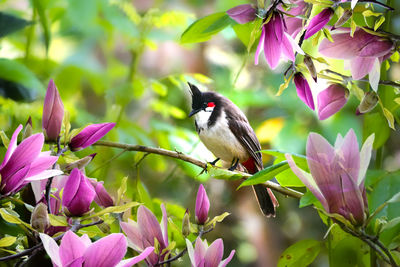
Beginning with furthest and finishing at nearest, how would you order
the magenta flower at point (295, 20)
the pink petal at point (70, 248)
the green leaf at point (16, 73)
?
the green leaf at point (16, 73), the magenta flower at point (295, 20), the pink petal at point (70, 248)

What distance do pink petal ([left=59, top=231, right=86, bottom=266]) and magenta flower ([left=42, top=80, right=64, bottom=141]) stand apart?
0.08 m

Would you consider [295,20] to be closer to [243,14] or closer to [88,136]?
[243,14]

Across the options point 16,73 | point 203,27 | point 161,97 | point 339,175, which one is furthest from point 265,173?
point 161,97

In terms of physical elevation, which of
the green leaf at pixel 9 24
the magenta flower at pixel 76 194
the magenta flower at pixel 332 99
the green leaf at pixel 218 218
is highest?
the green leaf at pixel 9 24

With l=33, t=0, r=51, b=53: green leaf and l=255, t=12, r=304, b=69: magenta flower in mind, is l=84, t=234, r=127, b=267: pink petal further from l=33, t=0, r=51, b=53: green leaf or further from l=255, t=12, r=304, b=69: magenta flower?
l=33, t=0, r=51, b=53: green leaf

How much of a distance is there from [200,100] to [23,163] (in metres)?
0.15

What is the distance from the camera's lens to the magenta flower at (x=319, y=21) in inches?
12.1

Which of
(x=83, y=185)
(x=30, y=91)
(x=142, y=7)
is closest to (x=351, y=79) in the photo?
(x=83, y=185)

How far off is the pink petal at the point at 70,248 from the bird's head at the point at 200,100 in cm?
15

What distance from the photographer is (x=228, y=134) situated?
1.39 ft

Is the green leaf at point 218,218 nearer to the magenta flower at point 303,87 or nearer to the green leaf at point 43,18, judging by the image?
the magenta flower at point 303,87

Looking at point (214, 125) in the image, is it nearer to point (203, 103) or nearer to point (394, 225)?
point (203, 103)

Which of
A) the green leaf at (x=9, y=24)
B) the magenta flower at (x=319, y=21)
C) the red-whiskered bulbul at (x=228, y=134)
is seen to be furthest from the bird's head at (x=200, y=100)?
the green leaf at (x=9, y=24)

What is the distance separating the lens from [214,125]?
42cm
